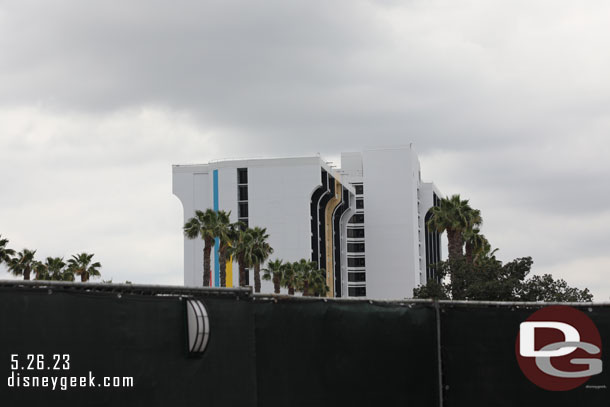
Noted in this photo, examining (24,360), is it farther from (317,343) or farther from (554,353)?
(554,353)

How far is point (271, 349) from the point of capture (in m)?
11.3

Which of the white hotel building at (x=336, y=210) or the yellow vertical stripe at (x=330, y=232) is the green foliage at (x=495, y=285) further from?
the yellow vertical stripe at (x=330, y=232)

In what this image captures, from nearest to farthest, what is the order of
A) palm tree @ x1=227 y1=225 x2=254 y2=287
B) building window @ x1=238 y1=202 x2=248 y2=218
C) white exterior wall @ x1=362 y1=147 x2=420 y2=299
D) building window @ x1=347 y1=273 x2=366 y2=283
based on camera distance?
palm tree @ x1=227 y1=225 x2=254 y2=287
building window @ x1=238 y1=202 x2=248 y2=218
white exterior wall @ x1=362 y1=147 x2=420 y2=299
building window @ x1=347 y1=273 x2=366 y2=283

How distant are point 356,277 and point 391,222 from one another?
12147 millimetres

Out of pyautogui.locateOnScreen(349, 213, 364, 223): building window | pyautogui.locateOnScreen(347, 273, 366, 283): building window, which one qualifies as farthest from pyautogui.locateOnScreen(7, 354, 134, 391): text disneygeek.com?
pyautogui.locateOnScreen(349, 213, 364, 223): building window

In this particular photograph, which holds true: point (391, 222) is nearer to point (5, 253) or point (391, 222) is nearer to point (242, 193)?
point (242, 193)

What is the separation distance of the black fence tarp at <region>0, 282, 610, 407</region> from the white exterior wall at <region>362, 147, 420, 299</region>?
138 metres

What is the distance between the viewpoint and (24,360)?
910 cm

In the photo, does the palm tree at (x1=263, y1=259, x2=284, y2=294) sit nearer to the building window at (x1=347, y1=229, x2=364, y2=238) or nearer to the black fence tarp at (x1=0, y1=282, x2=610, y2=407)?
the building window at (x1=347, y1=229, x2=364, y2=238)

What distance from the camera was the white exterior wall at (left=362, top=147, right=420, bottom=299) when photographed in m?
150

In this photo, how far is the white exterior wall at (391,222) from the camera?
5925 inches

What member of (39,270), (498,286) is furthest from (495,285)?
(39,270)

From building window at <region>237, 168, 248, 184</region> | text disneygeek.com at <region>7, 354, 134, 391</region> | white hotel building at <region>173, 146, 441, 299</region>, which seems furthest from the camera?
building window at <region>237, 168, 248, 184</region>

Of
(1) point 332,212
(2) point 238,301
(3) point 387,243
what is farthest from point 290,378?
(3) point 387,243
